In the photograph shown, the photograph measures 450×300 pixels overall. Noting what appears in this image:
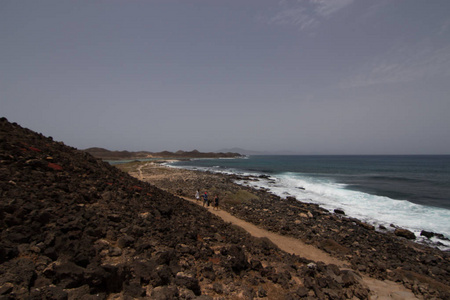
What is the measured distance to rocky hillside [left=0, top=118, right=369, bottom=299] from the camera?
4.23m

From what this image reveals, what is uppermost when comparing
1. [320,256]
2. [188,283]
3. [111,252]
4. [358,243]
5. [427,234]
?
[111,252]

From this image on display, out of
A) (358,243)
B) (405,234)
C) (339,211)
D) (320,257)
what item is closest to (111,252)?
(320,257)

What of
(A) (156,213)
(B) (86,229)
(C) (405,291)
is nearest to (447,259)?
(C) (405,291)

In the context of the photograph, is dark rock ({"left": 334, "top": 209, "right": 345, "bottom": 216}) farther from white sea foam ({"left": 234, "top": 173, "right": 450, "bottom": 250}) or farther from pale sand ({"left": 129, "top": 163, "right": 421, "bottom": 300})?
pale sand ({"left": 129, "top": 163, "right": 421, "bottom": 300})

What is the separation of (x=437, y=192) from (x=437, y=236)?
820 inches

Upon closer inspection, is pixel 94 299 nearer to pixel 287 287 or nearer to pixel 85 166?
pixel 287 287

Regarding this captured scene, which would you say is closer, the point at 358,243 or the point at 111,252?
the point at 111,252

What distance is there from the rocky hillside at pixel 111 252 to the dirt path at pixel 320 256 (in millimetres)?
1224

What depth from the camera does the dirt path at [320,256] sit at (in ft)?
22.8

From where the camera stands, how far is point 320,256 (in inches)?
435

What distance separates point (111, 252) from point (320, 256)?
10.4m

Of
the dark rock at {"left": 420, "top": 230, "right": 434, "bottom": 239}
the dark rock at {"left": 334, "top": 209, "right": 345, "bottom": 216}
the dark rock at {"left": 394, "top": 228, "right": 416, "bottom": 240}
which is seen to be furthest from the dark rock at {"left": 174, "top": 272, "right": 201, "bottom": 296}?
the dark rock at {"left": 334, "top": 209, "right": 345, "bottom": 216}

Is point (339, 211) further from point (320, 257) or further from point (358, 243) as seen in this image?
point (320, 257)

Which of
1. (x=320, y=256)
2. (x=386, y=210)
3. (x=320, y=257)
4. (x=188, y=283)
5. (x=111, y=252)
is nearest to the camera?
(x=188, y=283)
